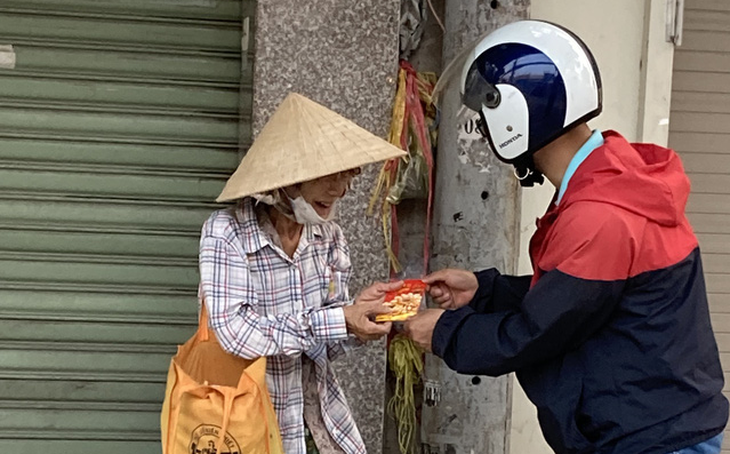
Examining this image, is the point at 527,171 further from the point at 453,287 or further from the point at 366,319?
the point at 366,319

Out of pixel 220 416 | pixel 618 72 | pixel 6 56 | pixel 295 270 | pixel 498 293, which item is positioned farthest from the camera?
pixel 618 72

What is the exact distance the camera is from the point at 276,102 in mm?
3871

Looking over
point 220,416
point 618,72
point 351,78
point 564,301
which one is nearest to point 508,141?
point 564,301

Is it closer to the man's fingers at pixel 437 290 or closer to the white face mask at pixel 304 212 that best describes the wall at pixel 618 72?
the man's fingers at pixel 437 290

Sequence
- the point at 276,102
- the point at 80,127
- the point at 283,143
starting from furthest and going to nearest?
the point at 80,127, the point at 276,102, the point at 283,143

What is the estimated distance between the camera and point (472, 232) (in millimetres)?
3961

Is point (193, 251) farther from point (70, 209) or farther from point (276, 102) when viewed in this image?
point (276, 102)

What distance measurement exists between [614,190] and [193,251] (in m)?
2.31

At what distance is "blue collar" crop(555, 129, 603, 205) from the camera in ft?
8.96

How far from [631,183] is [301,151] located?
98 centimetres

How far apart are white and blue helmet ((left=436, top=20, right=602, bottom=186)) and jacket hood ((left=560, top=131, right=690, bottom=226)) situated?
15 centimetres

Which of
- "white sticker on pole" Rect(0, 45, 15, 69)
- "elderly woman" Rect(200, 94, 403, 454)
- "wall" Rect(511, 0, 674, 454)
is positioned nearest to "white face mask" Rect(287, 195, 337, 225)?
"elderly woman" Rect(200, 94, 403, 454)

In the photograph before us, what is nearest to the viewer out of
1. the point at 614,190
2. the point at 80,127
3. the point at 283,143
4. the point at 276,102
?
the point at 614,190

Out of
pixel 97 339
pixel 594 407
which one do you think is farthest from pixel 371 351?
pixel 594 407
